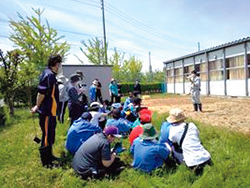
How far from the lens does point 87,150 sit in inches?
163

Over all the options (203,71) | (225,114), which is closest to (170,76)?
(203,71)

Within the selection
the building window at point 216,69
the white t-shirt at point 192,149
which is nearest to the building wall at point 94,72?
the building window at point 216,69

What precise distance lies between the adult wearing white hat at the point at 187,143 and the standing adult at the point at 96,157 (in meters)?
0.98

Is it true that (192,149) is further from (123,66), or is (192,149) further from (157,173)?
(123,66)

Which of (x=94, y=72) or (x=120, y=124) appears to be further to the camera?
(x=94, y=72)

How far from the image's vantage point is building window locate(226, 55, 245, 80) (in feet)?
57.4

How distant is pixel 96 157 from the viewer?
4105 mm

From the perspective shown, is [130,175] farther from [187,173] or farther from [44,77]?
[44,77]

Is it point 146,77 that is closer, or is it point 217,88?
point 217,88

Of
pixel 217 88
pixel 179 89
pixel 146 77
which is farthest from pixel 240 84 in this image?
pixel 146 77

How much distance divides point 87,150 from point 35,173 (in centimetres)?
111

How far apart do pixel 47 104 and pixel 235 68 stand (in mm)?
16314

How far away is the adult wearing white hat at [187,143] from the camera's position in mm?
3998

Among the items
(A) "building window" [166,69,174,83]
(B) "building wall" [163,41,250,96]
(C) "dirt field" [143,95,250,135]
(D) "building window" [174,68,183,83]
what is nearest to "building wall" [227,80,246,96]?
(B) "building wall" [163,41,250,96]
